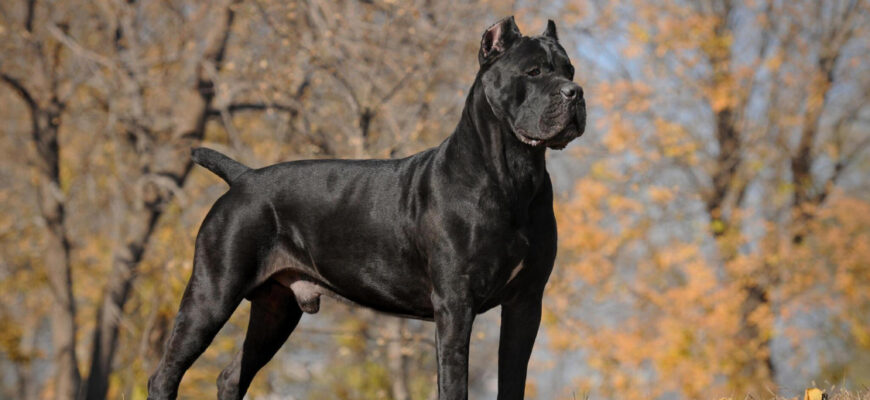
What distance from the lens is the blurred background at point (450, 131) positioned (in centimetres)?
988

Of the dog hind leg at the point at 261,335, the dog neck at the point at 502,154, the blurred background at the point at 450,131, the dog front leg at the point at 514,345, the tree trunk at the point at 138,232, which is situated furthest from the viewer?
the tree trunk at the point at 138,232

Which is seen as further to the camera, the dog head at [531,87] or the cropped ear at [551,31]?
the cropped ear at [551,31]

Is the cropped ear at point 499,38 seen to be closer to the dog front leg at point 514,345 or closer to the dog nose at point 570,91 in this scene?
the dog nose at point 570,91

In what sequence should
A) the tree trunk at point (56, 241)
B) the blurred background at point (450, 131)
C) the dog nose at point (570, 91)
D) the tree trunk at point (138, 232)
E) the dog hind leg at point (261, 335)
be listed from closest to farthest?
the dog nose at point (570, 91), the dog hind leg at point (261, 335), the blurred background at point (450, 131), the tree trunk at point (138, 232), the tree trunk at point (56, 241)

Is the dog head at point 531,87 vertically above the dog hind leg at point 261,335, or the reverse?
the dog head at point 531,87

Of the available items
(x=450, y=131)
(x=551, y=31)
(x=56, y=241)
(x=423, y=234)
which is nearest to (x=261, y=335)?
(x=423, y=234)

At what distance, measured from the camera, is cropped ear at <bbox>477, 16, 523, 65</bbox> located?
3725 millimetres

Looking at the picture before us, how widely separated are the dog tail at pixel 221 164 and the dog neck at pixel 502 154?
1.25 metres

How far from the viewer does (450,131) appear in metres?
10.2

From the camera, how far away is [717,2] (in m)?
15.0

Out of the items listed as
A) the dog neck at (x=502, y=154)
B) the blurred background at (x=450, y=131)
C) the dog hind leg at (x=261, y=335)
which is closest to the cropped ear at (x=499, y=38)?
the dog neck at (x=502, y=154)

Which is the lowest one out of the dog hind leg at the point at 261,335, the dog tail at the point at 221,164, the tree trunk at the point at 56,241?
the tree trunk at the point at 56,241

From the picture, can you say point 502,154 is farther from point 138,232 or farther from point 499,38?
point 138,232

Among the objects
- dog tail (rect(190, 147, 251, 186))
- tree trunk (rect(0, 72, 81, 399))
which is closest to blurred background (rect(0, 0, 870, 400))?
tree trunk (rect(0, 72, 81, 399))
